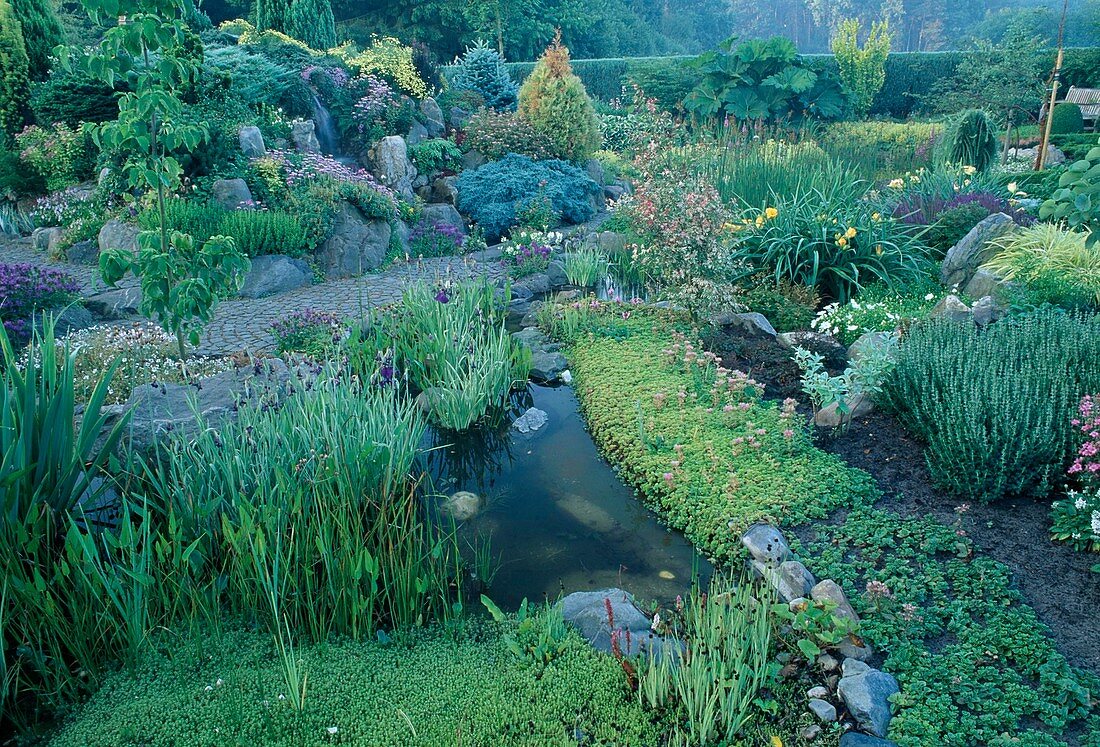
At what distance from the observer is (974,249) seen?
689 cm

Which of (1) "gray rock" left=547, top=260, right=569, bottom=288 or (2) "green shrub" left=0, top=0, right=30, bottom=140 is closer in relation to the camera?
(1) "gray rock" left=547, top=260, right=569, bottom=288

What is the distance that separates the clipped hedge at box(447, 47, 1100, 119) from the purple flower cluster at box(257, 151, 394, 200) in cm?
1470

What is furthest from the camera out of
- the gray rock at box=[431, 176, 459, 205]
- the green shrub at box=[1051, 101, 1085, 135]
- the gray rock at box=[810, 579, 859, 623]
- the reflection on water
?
the green shrub at box=[1051, 101, 1085, 135]

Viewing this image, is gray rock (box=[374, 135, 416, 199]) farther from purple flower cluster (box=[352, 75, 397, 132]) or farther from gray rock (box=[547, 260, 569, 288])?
gray rock (box=[547, 260, 569, 288])

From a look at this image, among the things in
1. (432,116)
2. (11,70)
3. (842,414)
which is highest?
(11,70)

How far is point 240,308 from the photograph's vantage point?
7414mm

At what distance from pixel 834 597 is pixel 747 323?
361 centimetres

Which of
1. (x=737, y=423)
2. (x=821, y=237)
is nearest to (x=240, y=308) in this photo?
(x=737, y=423)

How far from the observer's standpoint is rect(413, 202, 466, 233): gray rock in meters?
10.6

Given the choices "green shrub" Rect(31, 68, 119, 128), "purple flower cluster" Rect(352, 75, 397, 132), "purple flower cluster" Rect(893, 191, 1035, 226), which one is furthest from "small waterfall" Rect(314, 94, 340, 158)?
"purple flower cluster" Rect(893, 191, 1035, 226)

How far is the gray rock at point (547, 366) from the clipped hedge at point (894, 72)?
720 inches

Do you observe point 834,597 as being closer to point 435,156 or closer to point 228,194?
point 228,194

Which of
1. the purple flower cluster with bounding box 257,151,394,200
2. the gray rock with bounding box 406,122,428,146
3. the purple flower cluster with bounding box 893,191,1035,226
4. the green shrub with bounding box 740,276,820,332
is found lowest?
the green shrub with bounding box 740,276,820,332

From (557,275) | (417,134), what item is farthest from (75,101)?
(557,275)
